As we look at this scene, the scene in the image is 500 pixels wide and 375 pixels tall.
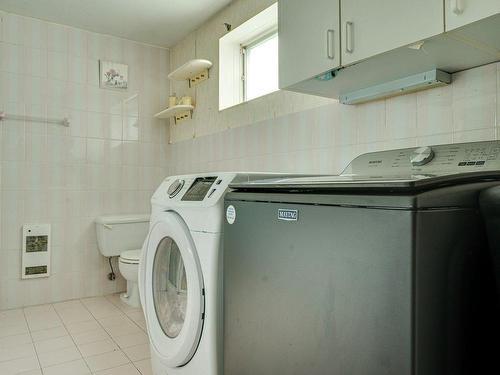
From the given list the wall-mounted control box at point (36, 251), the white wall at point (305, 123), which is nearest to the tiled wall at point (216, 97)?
the white wall at point (305, 123)

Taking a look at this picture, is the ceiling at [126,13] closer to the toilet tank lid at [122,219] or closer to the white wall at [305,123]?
the white wall at [305,123]

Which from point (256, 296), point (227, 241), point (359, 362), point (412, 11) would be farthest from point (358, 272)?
point (412, 11)

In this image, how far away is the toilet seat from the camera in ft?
9.07

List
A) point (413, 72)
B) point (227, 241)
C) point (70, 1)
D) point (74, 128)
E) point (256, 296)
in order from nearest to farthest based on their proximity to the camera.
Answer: point (256, 296) < point (227, 241) < point (413, 72) < point (70, 1) < point (74, 128)

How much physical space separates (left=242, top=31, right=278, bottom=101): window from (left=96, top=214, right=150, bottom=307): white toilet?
1460 mm

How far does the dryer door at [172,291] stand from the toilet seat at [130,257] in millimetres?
1071

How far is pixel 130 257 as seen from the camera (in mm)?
2801

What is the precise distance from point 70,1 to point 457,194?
2972mm

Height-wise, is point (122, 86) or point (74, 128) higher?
point (122, 86)

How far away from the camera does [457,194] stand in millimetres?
725

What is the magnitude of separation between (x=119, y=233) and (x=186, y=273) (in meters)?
1.93

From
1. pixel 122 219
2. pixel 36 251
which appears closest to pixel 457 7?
pixel 122 219

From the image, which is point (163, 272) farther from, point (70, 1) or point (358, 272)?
point (70, 1)

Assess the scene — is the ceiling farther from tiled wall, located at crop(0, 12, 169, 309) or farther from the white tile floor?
the white tile floor
